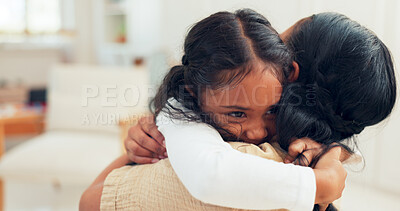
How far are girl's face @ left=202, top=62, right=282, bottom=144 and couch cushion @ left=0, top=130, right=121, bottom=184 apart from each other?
5.40ft

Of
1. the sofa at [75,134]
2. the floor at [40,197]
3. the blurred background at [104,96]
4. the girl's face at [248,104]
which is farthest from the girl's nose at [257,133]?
the floor at [40,197]

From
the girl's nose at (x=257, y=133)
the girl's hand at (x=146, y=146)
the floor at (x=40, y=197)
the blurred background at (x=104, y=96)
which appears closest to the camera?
the girl's nose at (x=257, y=133)

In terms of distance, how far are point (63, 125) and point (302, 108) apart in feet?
7.60

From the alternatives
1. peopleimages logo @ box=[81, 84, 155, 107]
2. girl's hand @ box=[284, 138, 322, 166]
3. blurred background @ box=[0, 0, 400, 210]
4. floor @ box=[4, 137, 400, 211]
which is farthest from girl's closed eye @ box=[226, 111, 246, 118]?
floor @ box=[4, 137, 400, 211]

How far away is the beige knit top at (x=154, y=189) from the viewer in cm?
68

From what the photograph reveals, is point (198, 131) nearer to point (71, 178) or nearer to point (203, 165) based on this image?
point (203, 165)

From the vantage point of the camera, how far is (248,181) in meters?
0.57

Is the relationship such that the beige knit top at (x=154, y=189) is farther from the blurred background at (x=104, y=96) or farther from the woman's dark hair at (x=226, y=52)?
the blurred background at (x=104, y=96)

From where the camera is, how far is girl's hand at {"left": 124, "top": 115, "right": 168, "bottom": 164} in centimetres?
96

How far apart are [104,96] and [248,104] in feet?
7.03

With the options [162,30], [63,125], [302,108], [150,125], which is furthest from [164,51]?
[302,108]

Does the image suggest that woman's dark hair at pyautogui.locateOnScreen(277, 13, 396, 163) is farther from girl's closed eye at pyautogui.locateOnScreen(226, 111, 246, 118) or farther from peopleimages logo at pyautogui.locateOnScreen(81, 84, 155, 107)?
peopleimages logo at pyautogui.locateOnScreen(81, 84, 155, 107)

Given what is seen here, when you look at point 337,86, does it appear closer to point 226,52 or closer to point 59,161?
point 226,52

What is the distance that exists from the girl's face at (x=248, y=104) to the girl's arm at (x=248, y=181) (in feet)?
0.43
